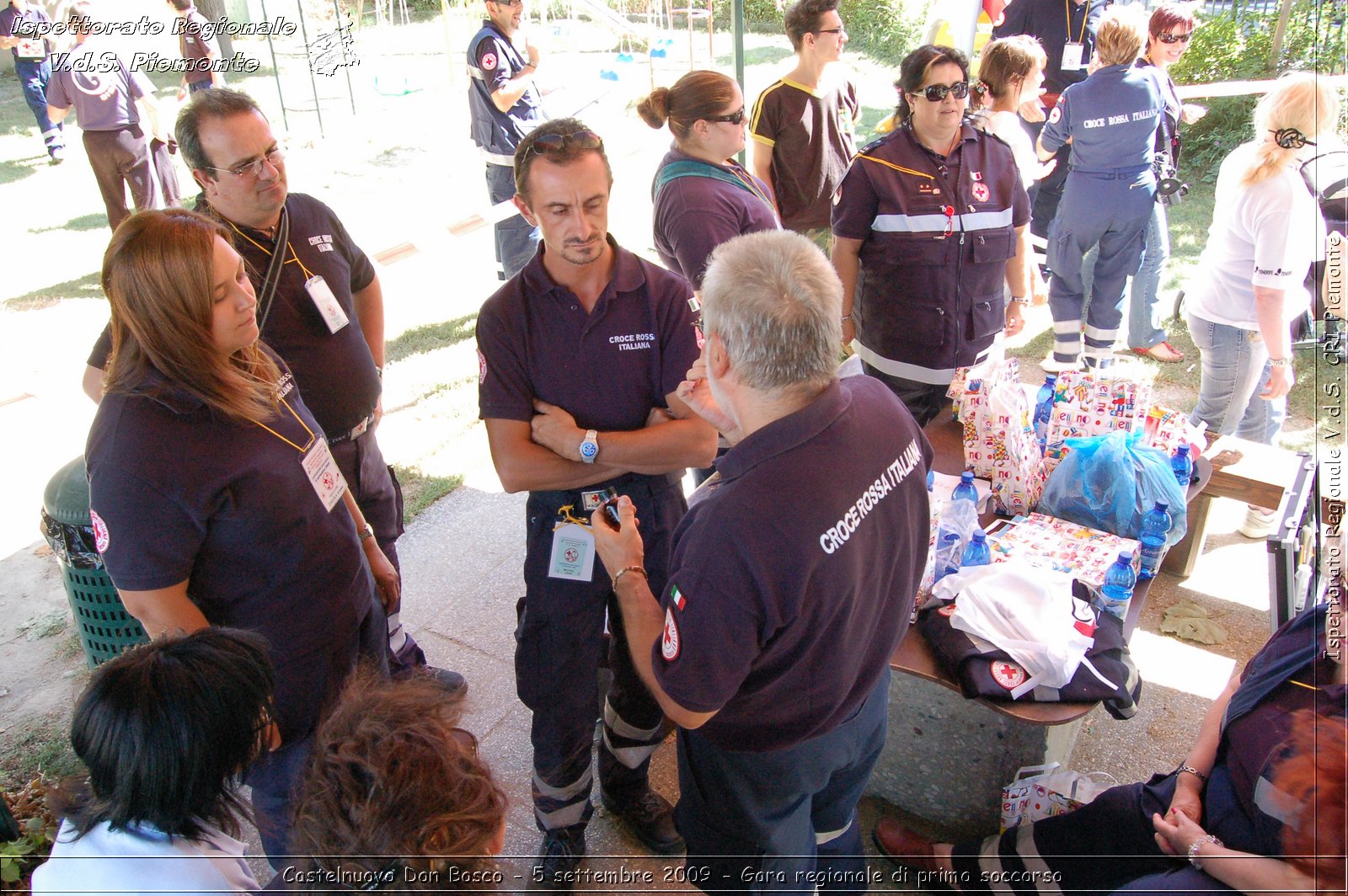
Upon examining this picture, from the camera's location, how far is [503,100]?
5.99m

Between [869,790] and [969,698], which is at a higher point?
[969,698]

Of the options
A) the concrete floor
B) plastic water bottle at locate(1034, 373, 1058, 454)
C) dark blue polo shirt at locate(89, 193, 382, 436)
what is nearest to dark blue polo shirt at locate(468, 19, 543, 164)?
the concrete floor

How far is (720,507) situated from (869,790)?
5.70 feet

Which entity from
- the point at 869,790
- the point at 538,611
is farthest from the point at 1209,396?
the point at 538,611

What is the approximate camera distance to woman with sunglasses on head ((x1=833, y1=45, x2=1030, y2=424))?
3.48 metres

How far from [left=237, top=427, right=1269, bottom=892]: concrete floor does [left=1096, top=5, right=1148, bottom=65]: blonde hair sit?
2.50 metres

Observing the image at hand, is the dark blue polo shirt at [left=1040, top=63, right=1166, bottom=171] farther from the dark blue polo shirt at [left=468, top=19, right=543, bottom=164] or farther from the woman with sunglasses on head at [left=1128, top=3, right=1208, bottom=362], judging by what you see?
the dark blue polo shirt at [left=468, top=19, right=543, bottom=164]

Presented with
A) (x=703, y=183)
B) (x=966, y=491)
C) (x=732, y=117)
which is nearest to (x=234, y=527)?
(x=703, y=183)

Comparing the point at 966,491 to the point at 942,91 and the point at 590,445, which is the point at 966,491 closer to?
the point at 590,445

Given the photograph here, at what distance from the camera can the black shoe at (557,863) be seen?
8.57 ft

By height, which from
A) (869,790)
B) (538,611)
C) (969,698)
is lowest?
(869,790)

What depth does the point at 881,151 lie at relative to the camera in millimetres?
3533

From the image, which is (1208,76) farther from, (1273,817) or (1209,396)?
(1273,817)

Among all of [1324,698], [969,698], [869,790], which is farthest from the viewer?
[869,790]
